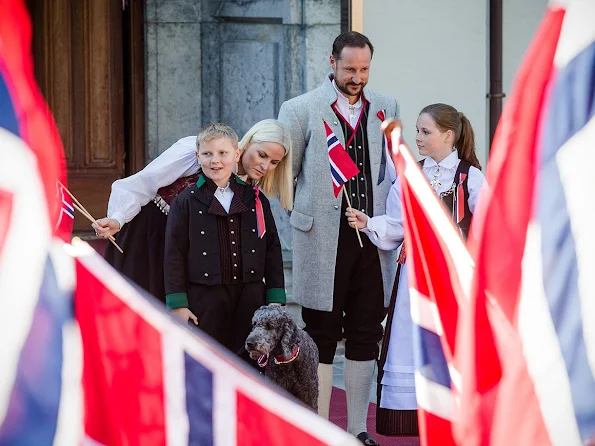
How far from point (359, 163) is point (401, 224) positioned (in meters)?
0.34

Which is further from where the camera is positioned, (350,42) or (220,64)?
(220,64)

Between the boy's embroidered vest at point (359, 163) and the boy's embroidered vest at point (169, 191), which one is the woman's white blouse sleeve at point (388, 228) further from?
the boy's embroidered vest at point (169, 191)

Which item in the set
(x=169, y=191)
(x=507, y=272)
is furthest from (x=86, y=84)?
(x=507, y=272)

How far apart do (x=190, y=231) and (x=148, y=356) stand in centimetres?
214

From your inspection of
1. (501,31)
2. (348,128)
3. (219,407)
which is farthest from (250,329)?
(501,31)

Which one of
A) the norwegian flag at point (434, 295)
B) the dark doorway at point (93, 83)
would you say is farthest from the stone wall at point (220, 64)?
the norwegian flag at point (434, 295)

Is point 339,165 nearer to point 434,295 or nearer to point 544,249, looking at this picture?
point 434,295

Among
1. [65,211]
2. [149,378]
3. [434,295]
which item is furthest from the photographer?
[65,211]

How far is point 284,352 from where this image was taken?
3.91 m

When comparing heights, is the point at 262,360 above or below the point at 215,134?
below

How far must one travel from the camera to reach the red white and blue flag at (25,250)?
1.73 m

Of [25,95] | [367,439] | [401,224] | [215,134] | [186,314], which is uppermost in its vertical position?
[25,95]

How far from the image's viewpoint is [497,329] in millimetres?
1725

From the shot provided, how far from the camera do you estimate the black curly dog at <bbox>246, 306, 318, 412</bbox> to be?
150 inches
